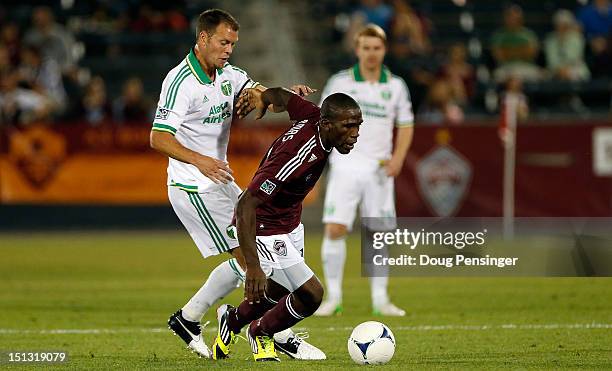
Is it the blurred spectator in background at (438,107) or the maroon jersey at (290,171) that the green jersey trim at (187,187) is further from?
the blurred spectator in background at (438,107)

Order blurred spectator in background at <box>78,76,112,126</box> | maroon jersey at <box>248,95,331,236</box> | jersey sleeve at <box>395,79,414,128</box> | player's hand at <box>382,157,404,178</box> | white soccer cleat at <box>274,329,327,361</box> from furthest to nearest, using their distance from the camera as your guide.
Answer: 1. blurred spectator in background at <box>78,76,112,126</box>
2. jersey sleeve at <box>395,79,414,128</box>
3. player's hand at <box>382,157,404,178</box>
4. white soccer cleat at <box>274,329,327,361</box>
5. maroon jersey at <box>248,95,331,236</box>

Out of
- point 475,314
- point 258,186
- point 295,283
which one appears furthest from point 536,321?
point 258,186

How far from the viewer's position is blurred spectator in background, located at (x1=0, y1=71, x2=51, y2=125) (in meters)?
19.9

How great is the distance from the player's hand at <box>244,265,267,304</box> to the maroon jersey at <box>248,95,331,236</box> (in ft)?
1.45

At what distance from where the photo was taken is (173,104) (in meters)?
8.34

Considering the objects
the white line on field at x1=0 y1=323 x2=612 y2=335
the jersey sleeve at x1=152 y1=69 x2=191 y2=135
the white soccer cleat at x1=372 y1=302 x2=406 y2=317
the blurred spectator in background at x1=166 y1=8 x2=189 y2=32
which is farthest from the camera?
the blurred spectator in background at x1=166 y1=8 x2=189 y2=32

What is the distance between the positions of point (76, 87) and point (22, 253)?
478 cm

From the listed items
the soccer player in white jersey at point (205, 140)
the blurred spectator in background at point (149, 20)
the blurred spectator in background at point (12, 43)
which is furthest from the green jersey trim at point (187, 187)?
the blurred spectator in background at point (149, 20)

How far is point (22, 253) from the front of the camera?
17.4m

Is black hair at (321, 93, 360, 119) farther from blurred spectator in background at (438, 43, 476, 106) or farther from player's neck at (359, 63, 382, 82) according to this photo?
blurred spectator in background at (438, 43, 476, 106)

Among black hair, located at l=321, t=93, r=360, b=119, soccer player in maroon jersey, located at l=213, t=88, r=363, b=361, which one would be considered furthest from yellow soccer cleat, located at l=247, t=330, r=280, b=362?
black hair, located at l=321, t=93, r=360, b=119

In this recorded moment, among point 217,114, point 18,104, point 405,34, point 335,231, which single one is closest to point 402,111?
point 335,231

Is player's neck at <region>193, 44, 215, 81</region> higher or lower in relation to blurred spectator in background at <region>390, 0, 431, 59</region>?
lower

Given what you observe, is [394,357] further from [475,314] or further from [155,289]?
[155,289]
